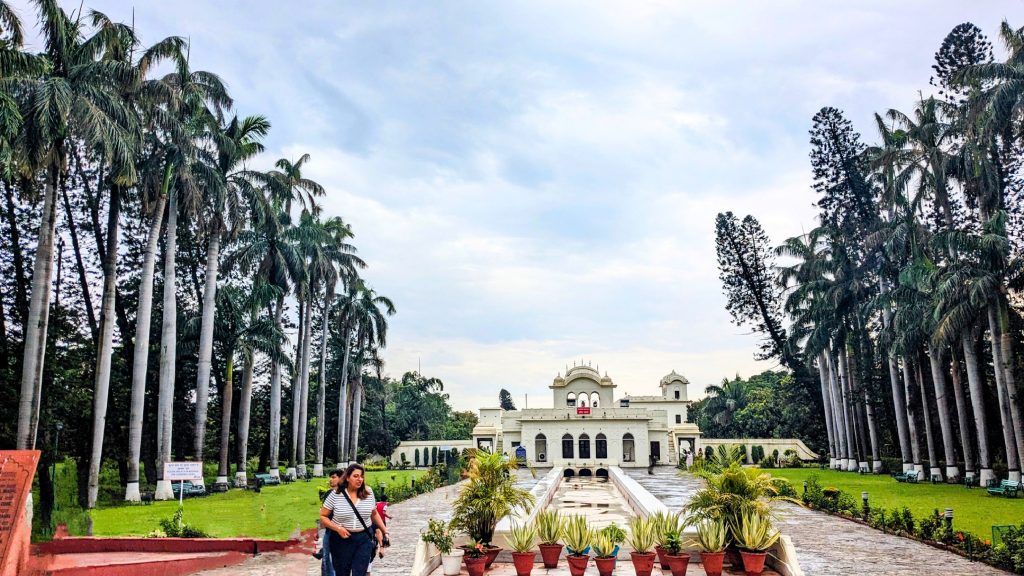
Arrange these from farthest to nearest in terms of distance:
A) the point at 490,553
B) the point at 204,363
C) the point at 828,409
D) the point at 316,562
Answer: the point at 828,409 → the point at 204,363 → the point at 316,562 → the point at 490,553

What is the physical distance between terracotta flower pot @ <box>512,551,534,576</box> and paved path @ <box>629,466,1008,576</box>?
321 centimetres

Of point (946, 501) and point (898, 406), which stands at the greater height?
point (898, 406)

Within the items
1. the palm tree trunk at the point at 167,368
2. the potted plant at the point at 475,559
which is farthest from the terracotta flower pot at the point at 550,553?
the palm tree trunk at the point at 167,368

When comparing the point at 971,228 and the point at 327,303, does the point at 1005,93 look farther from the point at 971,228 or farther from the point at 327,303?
the point at 327,303

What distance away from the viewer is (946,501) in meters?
20.4

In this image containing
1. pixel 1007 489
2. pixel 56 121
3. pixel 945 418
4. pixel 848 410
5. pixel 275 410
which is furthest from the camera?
pixel 848 410

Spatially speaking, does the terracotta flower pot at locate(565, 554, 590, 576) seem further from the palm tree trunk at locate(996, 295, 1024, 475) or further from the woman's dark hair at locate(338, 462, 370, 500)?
the palm tree trunk at locate(996, 295, 1024, 475)

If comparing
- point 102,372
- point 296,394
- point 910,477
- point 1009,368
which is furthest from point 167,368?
point 910,477

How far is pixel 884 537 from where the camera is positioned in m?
14.4

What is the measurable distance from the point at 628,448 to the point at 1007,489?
79.2ft

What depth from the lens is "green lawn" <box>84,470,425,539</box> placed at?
14242 mm

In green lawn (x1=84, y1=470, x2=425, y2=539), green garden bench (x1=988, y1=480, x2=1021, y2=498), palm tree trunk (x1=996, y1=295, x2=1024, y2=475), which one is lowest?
green garden bench (x1=988, y1=480, x2=1021, y2=498)

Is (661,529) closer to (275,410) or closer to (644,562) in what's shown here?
(644,562)

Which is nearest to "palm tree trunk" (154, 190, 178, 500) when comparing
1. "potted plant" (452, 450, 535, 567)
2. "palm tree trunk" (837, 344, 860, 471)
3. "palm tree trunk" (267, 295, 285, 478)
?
"palm tree trunk" (267, 295, 285, 478)
